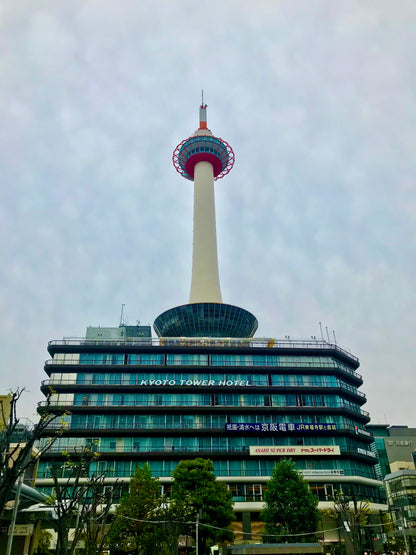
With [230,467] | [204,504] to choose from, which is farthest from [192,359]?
[204,504]

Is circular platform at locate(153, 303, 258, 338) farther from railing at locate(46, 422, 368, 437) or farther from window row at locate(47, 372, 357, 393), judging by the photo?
railing at locate(46, 422, 368, 437)

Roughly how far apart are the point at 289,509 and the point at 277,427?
19246mm

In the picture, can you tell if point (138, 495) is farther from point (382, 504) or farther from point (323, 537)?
point (382, 504)

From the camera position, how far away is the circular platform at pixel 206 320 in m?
96.3

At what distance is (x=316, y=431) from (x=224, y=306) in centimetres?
A: 2931

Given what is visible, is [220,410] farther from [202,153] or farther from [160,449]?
[202,153]

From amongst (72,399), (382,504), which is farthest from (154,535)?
(382,504)

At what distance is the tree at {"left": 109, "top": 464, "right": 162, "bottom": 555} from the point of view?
169 ft

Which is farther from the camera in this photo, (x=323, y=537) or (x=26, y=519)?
(x=323, y=537)

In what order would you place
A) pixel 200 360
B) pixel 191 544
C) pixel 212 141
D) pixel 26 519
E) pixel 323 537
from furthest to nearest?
pixel 212 141 < pixel 200 360 < pixel 323 537 < pixel 191 544 < pixel 26 519

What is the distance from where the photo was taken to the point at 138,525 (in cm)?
5231

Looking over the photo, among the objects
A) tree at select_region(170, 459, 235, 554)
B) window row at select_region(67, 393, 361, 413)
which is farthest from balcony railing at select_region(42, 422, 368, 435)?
tree at select_region(170, 459, 235, 554)

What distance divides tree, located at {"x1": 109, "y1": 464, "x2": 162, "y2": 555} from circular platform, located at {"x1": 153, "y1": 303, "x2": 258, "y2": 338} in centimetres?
4479

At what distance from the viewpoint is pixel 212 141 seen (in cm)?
12038
